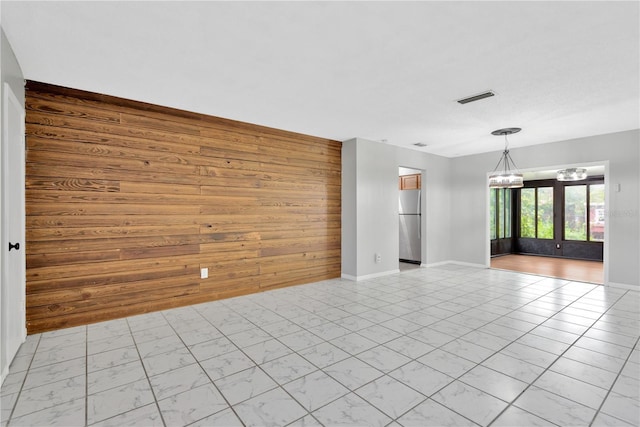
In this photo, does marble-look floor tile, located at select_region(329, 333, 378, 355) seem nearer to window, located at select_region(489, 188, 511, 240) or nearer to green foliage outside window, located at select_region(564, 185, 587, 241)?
window, located at select_region(489, 188, 511, 240)

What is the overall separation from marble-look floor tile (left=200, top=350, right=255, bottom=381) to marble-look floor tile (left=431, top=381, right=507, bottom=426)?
1.41m

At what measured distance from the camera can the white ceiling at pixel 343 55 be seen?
203 cm

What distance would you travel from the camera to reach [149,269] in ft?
12.2

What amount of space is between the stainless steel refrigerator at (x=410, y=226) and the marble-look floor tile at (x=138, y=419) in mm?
6070

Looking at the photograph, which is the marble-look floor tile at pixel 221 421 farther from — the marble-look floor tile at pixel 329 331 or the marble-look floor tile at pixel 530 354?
the marble-look floor tile at pixel 530 354

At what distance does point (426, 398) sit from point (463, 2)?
2.50 meters

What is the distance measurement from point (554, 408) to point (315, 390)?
147 centimetres

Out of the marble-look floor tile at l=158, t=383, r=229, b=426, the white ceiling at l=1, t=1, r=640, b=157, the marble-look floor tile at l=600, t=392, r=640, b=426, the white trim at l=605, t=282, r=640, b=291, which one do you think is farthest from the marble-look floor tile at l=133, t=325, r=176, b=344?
the white trim at l=605, t=282, r=640, b=291

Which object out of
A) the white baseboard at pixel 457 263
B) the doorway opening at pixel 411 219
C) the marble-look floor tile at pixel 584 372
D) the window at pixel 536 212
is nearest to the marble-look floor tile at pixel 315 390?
the marble-look floor tile at pixel 584 372

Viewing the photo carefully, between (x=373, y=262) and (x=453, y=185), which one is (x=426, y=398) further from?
(x=453, y=185)

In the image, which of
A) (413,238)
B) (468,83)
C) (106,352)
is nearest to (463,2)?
(468,83)

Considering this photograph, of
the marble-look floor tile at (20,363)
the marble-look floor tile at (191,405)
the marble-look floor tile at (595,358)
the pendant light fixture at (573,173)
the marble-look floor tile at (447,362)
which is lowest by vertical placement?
the marble-look floor tile at (595,358)

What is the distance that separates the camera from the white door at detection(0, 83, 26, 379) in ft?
7.51

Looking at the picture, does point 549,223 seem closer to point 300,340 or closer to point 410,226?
point 410,226
